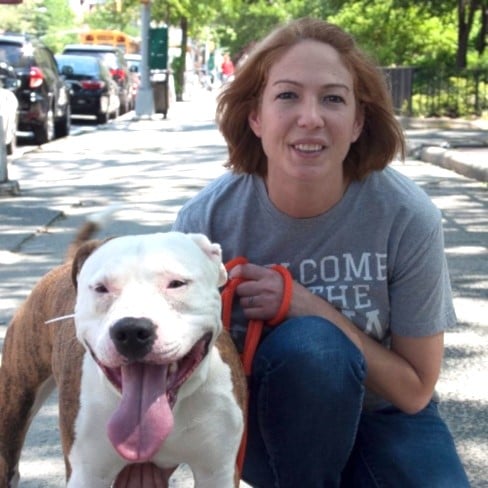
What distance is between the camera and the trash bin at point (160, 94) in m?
29.5

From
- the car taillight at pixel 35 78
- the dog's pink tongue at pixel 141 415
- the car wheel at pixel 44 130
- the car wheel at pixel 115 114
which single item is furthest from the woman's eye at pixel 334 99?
the car wheel at pixel 115 114

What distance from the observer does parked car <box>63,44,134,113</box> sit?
31.8 meters

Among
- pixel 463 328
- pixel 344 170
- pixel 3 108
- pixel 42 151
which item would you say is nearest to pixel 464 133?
pixel 42 151

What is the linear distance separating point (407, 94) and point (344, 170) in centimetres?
2024

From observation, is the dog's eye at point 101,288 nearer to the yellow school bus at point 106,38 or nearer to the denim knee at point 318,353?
the denim knee at point 318,353

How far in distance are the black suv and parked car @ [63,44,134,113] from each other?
11295 mm

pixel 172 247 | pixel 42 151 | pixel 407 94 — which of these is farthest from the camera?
pixel 407 94

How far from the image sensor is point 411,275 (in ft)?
11.1

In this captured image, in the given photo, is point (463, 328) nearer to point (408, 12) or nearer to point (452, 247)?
point (452, 247)

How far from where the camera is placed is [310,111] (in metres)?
3.30

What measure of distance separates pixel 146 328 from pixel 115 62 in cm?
3021

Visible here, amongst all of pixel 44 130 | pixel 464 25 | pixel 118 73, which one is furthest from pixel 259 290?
pixel 118 73

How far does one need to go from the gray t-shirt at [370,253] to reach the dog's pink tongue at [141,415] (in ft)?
2.50

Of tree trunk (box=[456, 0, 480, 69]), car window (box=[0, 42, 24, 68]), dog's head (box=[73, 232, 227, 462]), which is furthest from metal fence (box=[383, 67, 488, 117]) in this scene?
dog's head (box=[73, 232, 227, 462])
